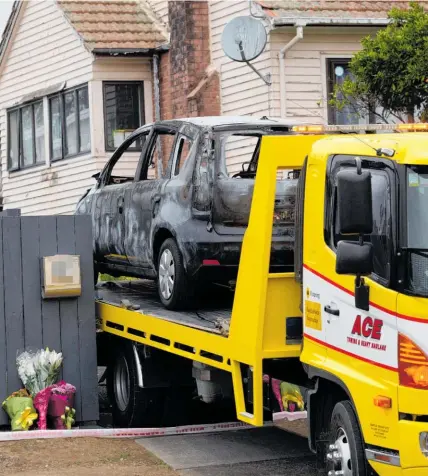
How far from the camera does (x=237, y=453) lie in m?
10.3

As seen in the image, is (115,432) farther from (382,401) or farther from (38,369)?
(382,401)

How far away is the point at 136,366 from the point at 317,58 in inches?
399

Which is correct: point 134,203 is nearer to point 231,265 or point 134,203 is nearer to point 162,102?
point 231,265

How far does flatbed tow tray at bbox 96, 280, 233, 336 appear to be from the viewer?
977 centimetres

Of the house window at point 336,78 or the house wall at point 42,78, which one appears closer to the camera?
the house window at point 336,78

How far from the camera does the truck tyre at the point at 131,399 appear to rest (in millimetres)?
11430

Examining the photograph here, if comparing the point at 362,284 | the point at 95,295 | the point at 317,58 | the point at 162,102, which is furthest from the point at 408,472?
the point at 162,102

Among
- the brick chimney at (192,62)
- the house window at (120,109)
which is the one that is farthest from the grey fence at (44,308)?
the house window at (120,109)

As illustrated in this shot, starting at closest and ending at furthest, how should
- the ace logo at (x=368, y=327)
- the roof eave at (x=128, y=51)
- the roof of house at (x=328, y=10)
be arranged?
the ace logo at (x=368, y=327), the roof of house at (x=328, y=10), the roof eave at (x=128, y=51)

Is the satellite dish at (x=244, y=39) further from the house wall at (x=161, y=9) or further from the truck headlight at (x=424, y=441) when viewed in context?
the truck headlight at (x=424, y=441)

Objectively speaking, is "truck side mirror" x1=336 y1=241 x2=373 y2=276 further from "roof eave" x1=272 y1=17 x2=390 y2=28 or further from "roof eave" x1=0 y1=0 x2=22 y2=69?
"roof eave" x1=0 y1=0 x2=22 y2=69

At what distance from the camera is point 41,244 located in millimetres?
11648

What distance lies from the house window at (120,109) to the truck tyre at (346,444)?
1595 cm

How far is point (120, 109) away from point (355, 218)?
55.4 ft
